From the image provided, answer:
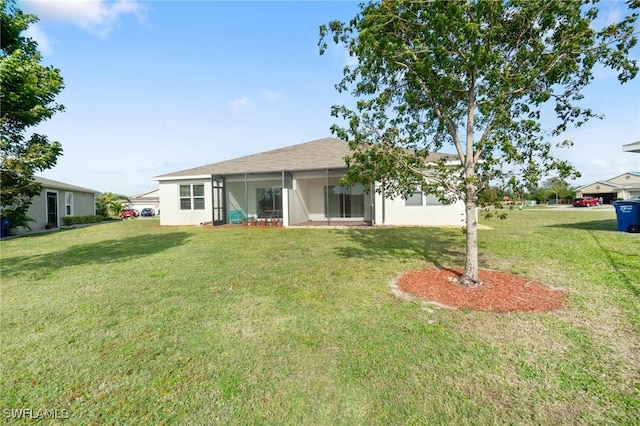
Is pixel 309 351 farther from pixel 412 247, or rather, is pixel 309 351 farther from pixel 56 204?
pixel 56 204

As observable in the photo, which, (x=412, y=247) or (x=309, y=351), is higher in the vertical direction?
(x=412, y=247)

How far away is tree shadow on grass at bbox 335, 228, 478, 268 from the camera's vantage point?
7.52m

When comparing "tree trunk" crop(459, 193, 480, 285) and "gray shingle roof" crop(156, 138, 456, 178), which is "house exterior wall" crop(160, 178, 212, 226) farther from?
"tree trunk" crop(459, 193, 480, 285)

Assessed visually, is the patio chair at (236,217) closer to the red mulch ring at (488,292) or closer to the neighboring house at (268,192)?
the neighboring house at (268,192)

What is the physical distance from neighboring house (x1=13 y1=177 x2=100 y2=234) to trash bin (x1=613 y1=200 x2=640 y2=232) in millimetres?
27466

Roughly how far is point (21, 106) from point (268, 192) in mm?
14246

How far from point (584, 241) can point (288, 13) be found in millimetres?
11465

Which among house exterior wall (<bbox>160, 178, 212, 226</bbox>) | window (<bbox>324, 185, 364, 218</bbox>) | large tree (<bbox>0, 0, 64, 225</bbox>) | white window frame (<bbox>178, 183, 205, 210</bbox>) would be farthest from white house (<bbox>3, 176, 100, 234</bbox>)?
window (<bbox>324, 185, 364, 218</bbox>)

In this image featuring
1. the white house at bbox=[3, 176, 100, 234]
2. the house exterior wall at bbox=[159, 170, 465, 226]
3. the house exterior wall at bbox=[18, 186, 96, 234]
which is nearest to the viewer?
the house exterior wall at bbox=[159, 170, 465, 226]

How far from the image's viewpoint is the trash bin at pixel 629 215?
10.7 metres

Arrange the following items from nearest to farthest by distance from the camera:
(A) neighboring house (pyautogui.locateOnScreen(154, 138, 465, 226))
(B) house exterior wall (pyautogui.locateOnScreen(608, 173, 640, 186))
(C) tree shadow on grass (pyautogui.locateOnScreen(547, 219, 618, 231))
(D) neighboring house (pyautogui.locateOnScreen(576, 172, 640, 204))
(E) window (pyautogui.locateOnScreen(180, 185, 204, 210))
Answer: (C) tree shadow on grass (pyautogui.locateOnScreen(547, 219, 618, 231)) → (A) neighboring house (pyautogui.locateOnScreen(154, 138, 465, 226)) → (E) window (pyautogui.locateOnScreen(180, 185, 204, 210)) → (D) neighboring house (pyautogui.locateOnScreen(576, 172, 640, 204)) → (B) house exterior wall (pyautogui.locateOnScreen(608, 173, 640, 186))

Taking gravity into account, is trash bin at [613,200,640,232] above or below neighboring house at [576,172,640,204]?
below

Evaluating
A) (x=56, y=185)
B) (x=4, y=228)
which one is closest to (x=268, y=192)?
(x=4, y=228)

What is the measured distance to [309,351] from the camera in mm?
3117
